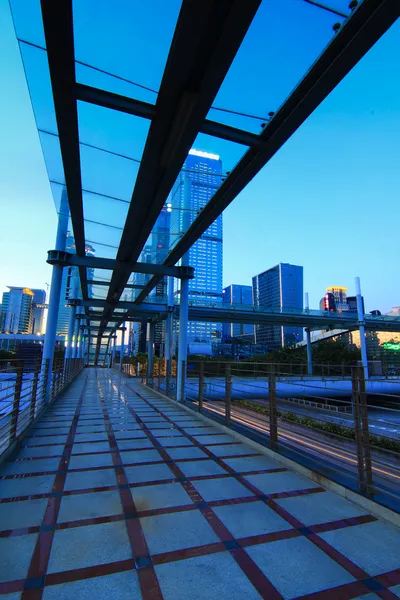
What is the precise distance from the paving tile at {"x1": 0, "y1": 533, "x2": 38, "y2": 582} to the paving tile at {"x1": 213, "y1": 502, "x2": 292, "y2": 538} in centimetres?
120

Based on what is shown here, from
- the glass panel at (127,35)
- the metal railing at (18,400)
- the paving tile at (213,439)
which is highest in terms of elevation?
the glass panel at (127,35)

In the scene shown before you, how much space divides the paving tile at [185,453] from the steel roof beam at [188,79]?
359 cm

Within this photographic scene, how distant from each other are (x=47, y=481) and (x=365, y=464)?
2.72 meters

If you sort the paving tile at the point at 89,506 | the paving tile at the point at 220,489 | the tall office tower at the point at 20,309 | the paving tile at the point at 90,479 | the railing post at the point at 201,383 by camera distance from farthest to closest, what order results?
the tall office tower at the point at 20,309 < the railing post at the point at 201,383 < the paving tile at the point at 90,479 < the paving tile at the point at 220,489 < the paving tile at the point at 89,506

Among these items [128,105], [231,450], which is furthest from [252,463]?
[128,105]

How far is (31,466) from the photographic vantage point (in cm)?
323

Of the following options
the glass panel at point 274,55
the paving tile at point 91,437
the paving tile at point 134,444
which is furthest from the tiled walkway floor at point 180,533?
the glass panel at point 274,55

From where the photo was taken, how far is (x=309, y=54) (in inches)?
112

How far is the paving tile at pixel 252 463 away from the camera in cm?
325

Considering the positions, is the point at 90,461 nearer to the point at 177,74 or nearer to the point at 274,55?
the point at 177,74

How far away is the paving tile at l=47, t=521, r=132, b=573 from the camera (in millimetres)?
1725

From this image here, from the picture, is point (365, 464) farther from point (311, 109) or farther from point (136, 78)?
point (136, 78)

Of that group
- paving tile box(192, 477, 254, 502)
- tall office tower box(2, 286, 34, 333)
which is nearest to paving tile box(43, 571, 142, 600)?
paving tile box(192, 477, 254, 502)

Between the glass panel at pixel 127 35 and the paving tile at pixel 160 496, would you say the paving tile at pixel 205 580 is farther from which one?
the glass panel at pixel 127 35
